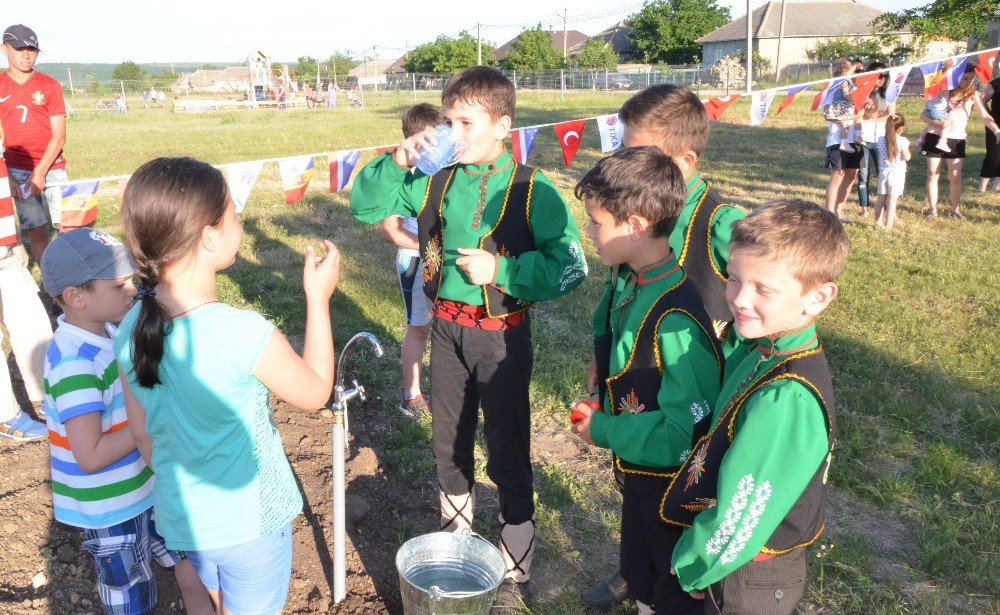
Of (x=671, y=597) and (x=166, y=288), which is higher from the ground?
(x=166, y=288)

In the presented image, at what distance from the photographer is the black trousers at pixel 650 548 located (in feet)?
7.62

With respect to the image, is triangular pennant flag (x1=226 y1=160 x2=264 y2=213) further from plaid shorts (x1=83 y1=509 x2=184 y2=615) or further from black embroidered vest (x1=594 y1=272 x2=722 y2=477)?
black embroidered vest (x1=594 y1=272 x2=722 y2=477)

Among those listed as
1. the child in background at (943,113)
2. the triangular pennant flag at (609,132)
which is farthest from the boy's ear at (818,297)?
the child in background at (943,113)

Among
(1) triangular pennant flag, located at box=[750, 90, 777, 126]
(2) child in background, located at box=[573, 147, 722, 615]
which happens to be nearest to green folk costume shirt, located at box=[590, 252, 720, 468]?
(2) child in background, located at box=[573, 147, 722, 615]

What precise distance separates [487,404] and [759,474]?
134 centimetres

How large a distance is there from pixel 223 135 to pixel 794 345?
76.5 feet

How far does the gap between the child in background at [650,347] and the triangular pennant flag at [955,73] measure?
8.35 metres

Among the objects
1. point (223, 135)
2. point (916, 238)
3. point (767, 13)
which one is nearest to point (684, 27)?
point (767, 13)

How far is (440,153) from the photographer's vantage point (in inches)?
107

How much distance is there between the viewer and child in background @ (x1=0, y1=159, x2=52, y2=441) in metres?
4.30

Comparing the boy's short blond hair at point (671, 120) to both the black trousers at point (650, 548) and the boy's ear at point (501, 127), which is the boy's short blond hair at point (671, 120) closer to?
the boy's ear at point (501, 127)

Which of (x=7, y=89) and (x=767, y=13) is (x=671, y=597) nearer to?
(x=7, y=89)

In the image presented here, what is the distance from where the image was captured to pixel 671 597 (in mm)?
2322

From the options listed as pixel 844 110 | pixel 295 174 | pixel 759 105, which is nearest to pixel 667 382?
pixel 295 174
